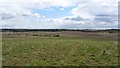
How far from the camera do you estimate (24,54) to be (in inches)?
1102

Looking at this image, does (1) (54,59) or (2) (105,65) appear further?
(1) (54,59)

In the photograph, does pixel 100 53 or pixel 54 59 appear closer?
pixel 54 59

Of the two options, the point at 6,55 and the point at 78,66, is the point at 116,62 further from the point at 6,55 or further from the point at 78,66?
the point at 6,55

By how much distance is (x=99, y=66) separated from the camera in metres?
23.5

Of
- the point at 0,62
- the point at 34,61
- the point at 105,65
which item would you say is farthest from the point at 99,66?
the point at 0,62

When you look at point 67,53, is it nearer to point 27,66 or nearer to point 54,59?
point 54,59

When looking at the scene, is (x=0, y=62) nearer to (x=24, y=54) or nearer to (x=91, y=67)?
(x=24, y=54)

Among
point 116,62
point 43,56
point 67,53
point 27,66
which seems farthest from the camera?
point 67,53

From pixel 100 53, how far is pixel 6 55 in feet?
27.3

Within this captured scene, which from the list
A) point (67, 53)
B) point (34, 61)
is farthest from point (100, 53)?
point (34, 61)

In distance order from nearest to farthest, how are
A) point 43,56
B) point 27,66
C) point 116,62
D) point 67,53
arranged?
1. point 27,66
2. point 116,62
3. point 43,56
4. point 67,53

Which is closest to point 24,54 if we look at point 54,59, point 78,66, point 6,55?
point 6,55

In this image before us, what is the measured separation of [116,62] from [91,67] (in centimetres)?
265

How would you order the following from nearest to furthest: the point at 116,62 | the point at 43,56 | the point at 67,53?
1. the point at 116,62
2. the point at 43,56
3. the point at 67,53
